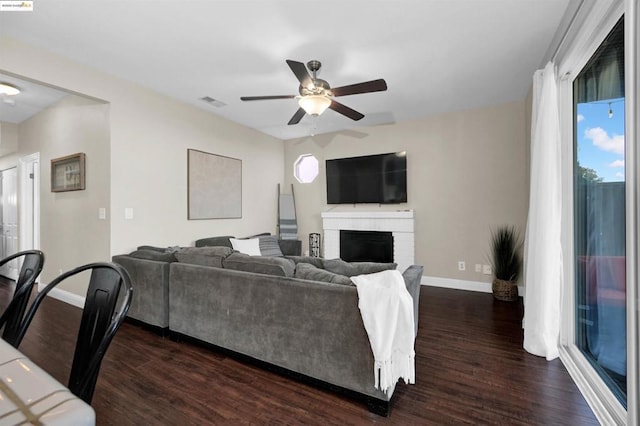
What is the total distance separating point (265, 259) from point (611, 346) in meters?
2.33

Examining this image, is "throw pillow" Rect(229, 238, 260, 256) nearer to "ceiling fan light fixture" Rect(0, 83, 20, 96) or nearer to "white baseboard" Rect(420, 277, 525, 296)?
"white baseboard" Rect(420, 277, 525, 296)

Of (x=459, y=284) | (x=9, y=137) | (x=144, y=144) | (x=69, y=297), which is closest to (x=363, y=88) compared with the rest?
(x=144, y=144)

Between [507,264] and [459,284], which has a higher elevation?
[507,264]

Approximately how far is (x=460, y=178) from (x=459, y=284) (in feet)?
5.19

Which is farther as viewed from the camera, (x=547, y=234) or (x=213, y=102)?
(x=213, y=102)

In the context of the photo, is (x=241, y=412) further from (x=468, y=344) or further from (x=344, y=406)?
(x=468, y=344)

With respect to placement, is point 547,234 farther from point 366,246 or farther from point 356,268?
point 366,246

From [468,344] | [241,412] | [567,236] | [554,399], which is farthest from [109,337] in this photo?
[567,236]

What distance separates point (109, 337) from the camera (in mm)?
955

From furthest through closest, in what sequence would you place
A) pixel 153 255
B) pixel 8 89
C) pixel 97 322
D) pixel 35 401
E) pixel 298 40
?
pixel 8 89
pixel 153 255
pixel 298 40
pixel 97 322
pixel 35 401

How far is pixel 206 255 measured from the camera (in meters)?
2.53

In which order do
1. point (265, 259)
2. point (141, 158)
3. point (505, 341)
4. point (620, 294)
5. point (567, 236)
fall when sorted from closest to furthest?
point (620, 294)
point (265, 259)
point (567, 236)
point (505, 341)
point (141, 158)

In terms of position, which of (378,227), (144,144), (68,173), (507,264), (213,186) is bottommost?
(507,264)

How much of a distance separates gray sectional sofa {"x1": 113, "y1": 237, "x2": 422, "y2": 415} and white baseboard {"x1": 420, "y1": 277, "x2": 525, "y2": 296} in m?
2.50
